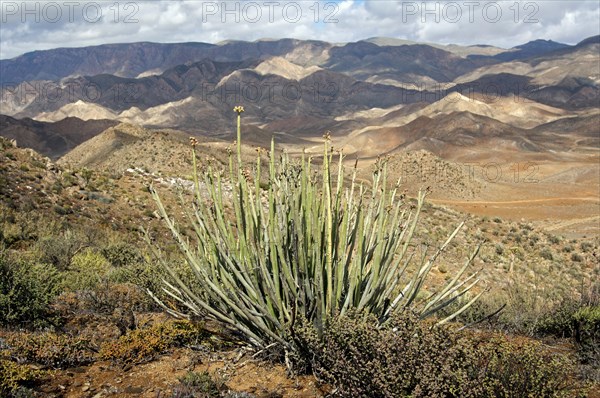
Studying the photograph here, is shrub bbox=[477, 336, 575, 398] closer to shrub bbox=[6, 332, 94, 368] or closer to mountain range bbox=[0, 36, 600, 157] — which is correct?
shrub bbox=[6, 332, 94, 368]

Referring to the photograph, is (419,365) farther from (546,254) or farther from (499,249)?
(546,254)

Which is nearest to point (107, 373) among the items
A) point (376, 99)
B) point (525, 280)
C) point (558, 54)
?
point (525, 280)

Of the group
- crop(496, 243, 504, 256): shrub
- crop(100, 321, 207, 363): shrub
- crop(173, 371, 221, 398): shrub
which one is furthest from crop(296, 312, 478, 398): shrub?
crop(496, 243, 504, 256): shrub

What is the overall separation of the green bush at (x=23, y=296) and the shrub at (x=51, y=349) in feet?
2.05

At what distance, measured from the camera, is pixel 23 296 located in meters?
5.39

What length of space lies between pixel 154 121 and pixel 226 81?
35.1m

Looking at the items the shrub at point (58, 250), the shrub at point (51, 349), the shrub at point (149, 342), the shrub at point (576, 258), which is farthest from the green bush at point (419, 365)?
the shrub at point (576, 258)

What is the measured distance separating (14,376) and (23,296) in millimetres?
1826

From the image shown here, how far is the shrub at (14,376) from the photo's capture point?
366cm

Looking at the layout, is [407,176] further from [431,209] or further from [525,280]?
[525,280]

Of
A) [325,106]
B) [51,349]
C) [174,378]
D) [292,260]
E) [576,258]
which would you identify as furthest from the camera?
[325,106]

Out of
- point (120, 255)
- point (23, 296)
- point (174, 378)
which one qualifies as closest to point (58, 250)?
point (120, 255)

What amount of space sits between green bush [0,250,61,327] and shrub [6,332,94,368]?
24.6 inches

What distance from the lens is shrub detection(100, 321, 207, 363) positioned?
171 inches
